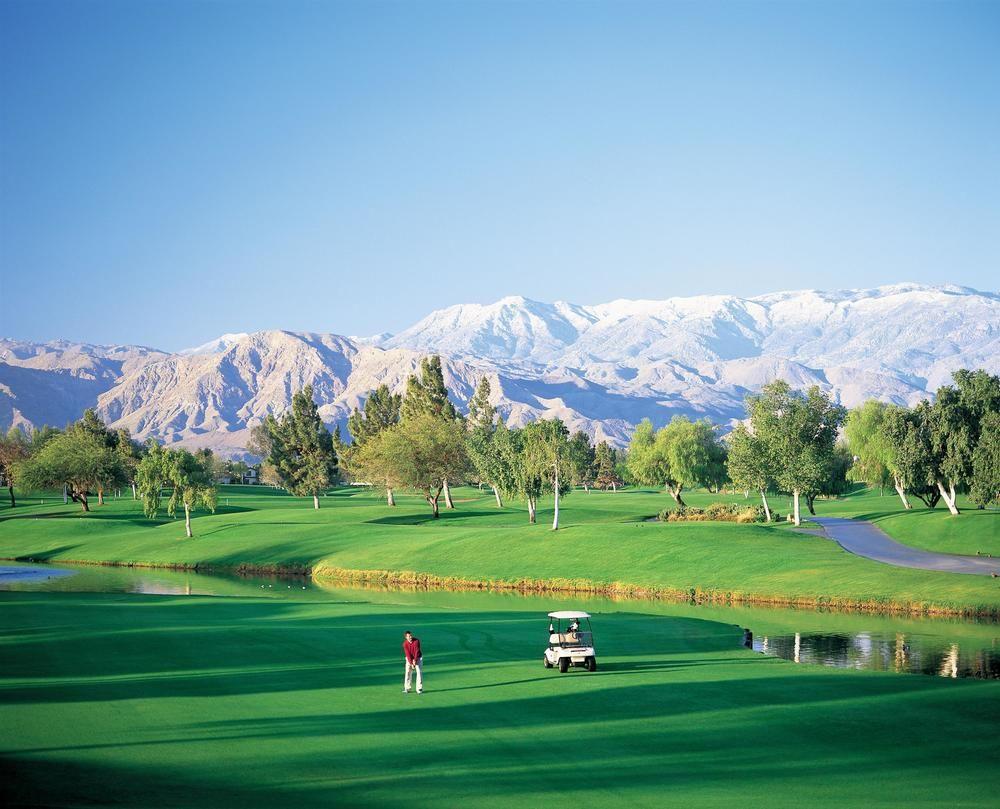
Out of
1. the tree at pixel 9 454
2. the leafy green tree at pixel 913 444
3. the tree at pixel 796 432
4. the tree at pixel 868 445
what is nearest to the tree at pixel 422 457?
the tree at pixel 796 432

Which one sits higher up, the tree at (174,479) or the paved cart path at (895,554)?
the tree at (174,479)

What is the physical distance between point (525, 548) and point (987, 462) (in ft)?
117

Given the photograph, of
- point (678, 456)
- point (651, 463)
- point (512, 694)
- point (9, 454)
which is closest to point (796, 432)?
point (678, 456)

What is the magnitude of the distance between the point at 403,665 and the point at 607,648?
9.35 metres

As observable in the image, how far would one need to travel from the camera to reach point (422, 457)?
389 feet

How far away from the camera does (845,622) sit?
171 ft

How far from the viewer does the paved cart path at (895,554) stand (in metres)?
63.6

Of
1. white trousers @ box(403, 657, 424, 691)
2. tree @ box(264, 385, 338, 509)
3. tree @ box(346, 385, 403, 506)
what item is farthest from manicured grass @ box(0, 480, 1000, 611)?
white trousers @ box(403, 657, 424, 691)

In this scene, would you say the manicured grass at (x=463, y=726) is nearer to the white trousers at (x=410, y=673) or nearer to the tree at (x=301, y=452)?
the white trousers at (x=410, y=673)

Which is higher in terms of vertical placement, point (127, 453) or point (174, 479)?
point (127, 453)

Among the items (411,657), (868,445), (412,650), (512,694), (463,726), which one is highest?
(868,445)

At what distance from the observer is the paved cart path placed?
2505 inches

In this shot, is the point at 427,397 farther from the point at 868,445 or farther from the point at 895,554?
the point at 895,554

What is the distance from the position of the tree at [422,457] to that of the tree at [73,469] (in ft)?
124
